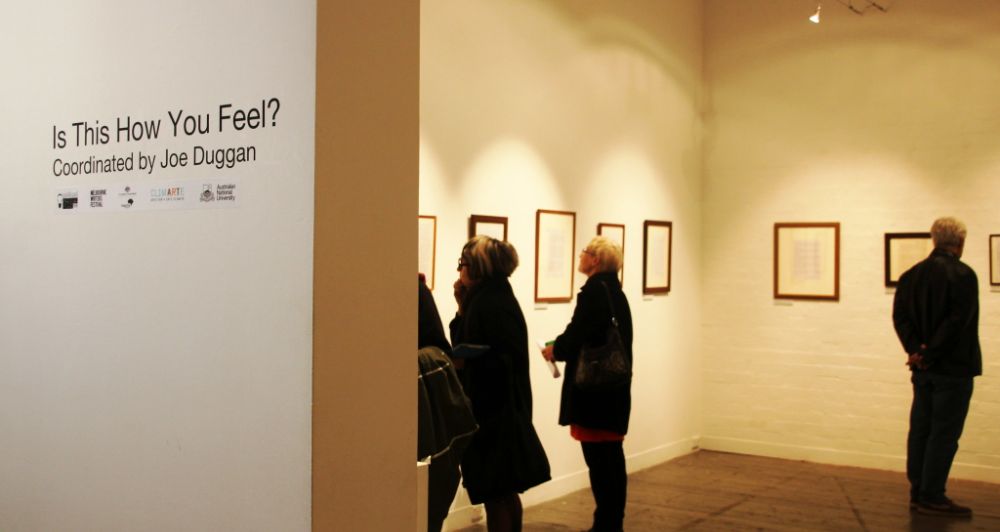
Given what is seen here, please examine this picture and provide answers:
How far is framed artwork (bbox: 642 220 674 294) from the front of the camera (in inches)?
328

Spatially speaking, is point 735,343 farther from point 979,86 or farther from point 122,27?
point 122,27

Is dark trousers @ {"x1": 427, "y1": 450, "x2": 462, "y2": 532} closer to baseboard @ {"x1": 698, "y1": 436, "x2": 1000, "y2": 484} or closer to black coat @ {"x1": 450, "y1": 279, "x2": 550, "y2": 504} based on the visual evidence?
black coat @ {"x1": 450, "y1": 279, "x2": 550, "y2": 504}

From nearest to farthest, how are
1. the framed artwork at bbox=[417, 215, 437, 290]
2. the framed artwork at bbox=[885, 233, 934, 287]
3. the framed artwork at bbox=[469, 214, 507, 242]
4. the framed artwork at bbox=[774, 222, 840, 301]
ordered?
1. the framed artwork at bbox=[417, 215, 437, 290]
2. the framed artwork at bbox=[469, 214, 507, 242]
3. the framed artwork at bbox=[885, 233, 934, 287]
4. the framed artwork at bbox=[774, 222, 840, 301]

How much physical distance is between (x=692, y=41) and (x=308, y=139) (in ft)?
24.2

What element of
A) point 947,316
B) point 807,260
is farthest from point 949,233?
point 807,260

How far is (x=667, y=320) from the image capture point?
8.66 m

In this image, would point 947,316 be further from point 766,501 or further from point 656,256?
point 656,256

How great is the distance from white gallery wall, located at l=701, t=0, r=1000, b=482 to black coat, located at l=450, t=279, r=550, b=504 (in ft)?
15.2

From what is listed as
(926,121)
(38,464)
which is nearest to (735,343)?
(926,121)

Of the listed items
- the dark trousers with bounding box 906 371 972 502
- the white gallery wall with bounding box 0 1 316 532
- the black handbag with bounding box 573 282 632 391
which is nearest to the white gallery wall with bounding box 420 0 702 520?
the black handbag with bounding box 573 282 632 391

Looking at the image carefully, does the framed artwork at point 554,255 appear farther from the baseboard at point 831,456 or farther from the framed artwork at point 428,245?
the baseboard at point 831,456

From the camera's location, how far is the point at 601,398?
5.43 m

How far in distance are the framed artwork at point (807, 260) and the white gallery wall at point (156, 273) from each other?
6991 mm

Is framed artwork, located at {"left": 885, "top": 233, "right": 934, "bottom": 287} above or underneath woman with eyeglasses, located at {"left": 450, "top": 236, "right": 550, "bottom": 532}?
above
